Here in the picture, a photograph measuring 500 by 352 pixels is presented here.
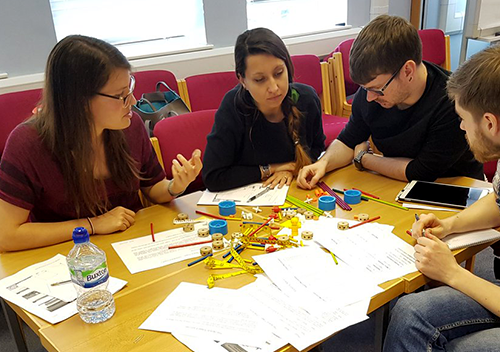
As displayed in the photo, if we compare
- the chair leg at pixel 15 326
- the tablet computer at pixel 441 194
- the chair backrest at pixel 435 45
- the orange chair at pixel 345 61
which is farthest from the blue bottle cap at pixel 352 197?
the chair backrest at pixel 435 45

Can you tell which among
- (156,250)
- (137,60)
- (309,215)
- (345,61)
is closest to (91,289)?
(156,250)

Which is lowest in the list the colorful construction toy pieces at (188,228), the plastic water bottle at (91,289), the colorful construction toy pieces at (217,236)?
the colorful construction toy pieces at (188,228)

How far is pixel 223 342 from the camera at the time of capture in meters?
0.97

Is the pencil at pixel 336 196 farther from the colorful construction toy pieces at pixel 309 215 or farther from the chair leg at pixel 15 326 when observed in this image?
the chair leg at pixel 15 326

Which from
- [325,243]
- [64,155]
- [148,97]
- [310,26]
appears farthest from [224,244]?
[310,26]

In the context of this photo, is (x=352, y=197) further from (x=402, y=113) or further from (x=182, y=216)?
(x=182, y=216)

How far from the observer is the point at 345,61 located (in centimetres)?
401

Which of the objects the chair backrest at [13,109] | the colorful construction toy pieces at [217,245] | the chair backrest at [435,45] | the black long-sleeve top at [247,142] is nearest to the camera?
the colorful construction toy pieces at [217,245]

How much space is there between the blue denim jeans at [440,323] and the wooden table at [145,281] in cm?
6

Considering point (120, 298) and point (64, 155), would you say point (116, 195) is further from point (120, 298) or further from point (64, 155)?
point (120, 298)

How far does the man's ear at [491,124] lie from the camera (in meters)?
1.16

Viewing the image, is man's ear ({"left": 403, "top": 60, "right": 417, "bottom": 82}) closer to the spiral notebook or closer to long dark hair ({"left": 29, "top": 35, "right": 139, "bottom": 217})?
the spiral notebook

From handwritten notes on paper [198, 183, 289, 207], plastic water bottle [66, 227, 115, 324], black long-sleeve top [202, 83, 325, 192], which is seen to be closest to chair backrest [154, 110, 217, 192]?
black long-sleeve top [202, 83, 325, 192]

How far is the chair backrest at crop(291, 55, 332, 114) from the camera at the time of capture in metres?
3.67
